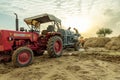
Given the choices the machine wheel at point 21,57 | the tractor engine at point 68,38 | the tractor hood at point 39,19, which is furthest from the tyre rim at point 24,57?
the tractor engine at point 68,38

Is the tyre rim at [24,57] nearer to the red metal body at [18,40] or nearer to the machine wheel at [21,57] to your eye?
the machine wheel at [21,57]

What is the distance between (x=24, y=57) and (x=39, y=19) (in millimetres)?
4023

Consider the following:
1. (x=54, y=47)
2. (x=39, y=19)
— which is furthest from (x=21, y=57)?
(x=39, y=19)

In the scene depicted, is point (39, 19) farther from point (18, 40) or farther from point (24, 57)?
point (24, 57)

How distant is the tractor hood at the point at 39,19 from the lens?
11305 mm

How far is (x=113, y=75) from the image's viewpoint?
21.4 feet

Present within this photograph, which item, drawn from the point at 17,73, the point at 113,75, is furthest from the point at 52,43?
the point at 113,75

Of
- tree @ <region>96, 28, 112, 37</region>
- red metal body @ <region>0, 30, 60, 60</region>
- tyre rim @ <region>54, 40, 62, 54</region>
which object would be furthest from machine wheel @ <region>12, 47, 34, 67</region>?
tree @ <region>96, 28, 112, 37</region>

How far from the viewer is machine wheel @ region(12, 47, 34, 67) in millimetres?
8000

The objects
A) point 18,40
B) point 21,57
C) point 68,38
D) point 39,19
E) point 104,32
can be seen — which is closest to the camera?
point 21,57

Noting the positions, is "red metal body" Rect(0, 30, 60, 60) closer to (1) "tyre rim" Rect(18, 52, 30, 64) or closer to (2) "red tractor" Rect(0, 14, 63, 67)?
(2) "red tractor" Rect(0, 14, 63, 67)

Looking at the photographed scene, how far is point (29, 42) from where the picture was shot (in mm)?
10266

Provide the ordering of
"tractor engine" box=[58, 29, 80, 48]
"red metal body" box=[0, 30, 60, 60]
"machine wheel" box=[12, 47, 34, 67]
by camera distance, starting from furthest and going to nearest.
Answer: "tractor engine" box=[58, 29, 80, 48] < "red metal body" box=[0, 30, 60, 60] < "machine wheel" box=[12, 47, 34, 67]

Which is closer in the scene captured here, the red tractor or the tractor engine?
the red tractor
